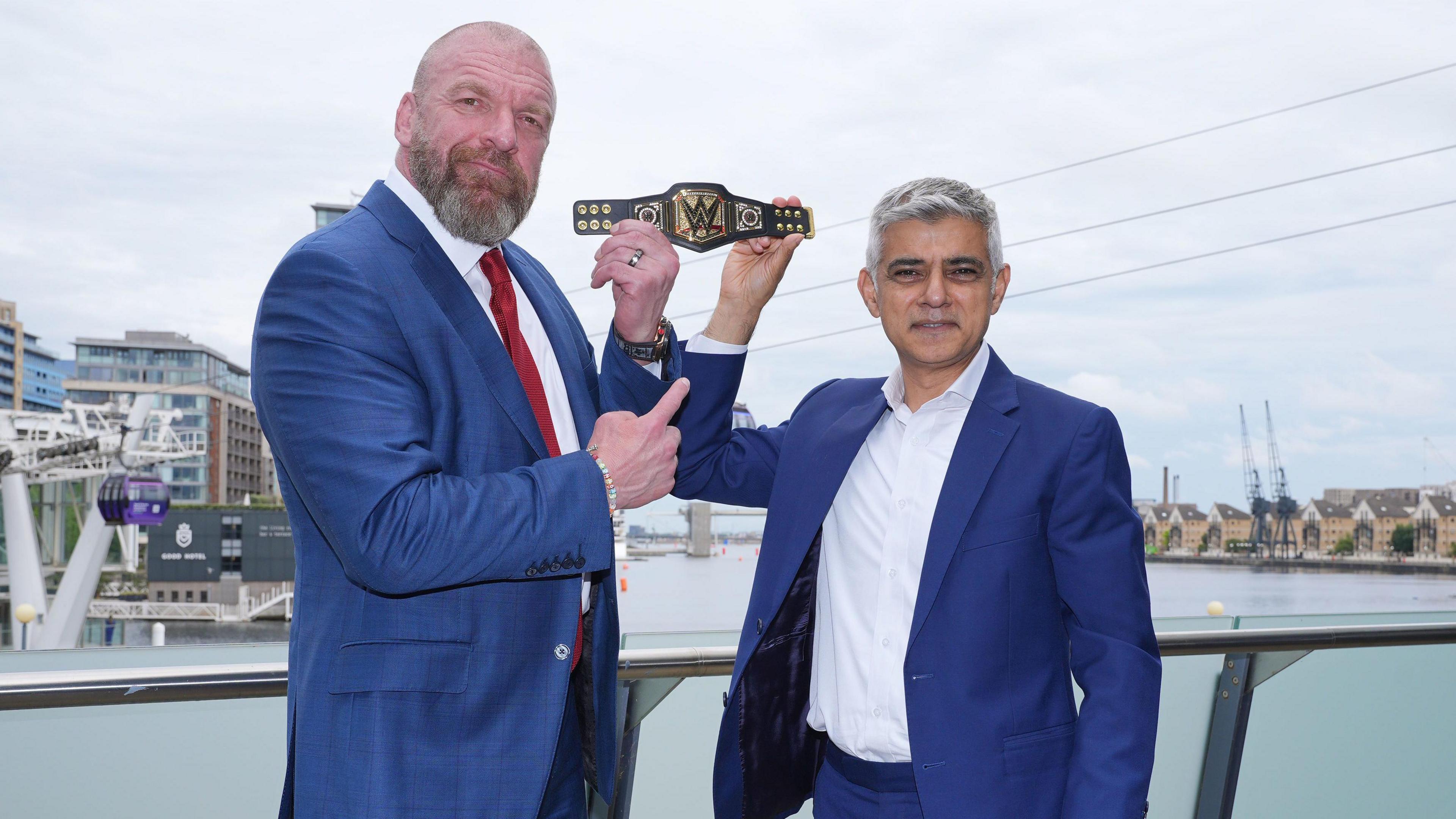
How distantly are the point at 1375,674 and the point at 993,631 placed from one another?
8.04 ft

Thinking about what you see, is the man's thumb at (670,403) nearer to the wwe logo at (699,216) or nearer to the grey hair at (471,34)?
the wwe logo at (699,216)

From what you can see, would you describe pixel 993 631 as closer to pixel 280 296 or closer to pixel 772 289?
pixel 772 289

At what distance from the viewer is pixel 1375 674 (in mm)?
3186

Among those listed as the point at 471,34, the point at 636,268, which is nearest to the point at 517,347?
the point at 636,268

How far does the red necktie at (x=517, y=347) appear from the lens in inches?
58.0

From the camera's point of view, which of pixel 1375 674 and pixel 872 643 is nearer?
pixel 872 643

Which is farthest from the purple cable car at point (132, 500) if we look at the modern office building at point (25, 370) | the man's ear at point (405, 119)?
the modern office building at point (25, 370)

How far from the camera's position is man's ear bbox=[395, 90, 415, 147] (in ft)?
5.03

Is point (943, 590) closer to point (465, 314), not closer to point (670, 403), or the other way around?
point (670, 403)

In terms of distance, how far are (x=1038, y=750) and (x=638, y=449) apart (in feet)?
2.47

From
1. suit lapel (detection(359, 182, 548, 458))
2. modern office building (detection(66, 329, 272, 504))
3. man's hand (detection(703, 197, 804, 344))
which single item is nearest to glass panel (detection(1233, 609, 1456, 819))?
man's hand (detection(703, 197, 804, 344))

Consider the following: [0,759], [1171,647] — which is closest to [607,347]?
[0,759]

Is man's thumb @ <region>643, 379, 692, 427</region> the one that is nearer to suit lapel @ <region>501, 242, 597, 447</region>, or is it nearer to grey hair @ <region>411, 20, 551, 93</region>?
suit lapel @ <region>501, 242, 597, 447</region>

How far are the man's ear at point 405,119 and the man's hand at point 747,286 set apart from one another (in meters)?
0.62
